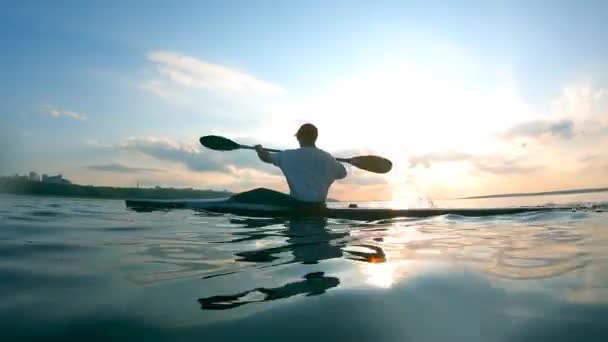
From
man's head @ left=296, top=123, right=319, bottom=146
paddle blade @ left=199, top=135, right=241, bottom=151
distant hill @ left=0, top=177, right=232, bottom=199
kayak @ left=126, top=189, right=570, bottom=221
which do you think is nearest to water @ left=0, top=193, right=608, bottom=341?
kayak @ left=126, top=189, right=570, bottom=221

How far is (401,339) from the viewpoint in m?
1.49

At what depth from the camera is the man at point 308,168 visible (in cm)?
749

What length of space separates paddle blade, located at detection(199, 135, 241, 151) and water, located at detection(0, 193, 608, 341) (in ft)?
22.3

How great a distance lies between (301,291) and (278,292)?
0.43 ft

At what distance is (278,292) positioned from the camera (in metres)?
2.11

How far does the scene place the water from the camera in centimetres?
155

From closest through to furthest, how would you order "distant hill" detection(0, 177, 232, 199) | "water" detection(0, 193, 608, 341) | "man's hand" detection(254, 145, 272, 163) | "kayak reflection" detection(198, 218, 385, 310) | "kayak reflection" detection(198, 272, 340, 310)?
"water" detection(0, 193, 608, 341), "kayak reflection" detection(198, 272, 340, 310), "kayak reflection" detection(198, 218, 385, 310), "man's hand" detection(254, 145, 272, 163), "distant hill" detection(0, 177, 232, 199)

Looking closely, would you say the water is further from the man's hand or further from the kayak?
the man's hand

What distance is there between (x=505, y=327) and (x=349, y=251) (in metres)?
1.99

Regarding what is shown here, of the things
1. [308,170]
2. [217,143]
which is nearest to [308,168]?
[308,170]

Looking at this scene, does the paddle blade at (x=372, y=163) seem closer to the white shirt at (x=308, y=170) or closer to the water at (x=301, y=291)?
the white shirt at (x=308, y=170)

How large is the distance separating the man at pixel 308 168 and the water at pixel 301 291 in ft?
11.9

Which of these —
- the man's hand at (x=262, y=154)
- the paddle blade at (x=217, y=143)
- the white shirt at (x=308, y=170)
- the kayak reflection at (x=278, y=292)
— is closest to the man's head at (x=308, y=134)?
the white shirt at (x=308, y=170)

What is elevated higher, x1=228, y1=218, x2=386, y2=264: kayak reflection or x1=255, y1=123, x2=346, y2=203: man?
x1=255, y1=123, x2=346, y2=203: man
